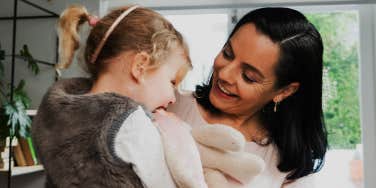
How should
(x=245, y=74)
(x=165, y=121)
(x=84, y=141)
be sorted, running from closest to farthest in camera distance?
1. (x=84, y=141)
2. (x=165, y=121)
3. (x=245, y=74)

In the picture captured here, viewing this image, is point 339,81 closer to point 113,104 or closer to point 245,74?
point 245,74

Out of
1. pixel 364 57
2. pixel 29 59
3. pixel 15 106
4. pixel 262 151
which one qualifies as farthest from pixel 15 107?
pixel 364 57

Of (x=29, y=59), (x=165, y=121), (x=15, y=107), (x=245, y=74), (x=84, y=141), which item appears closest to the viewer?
(x=84, y=141)

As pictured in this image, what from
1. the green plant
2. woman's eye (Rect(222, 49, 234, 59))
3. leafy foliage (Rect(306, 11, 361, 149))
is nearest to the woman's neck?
woman's eye (Rect(222, 49, 234, 59))

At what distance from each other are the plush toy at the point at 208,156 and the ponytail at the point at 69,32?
255 millimetres

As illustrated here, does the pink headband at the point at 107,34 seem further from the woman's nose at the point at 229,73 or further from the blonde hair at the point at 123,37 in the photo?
the woman's nose at the point at 229,73

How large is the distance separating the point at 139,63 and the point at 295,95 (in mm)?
404

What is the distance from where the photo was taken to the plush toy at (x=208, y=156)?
26.7 inches

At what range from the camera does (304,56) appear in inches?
35.2

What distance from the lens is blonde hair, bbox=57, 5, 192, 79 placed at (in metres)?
0.77

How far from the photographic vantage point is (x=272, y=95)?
929mm

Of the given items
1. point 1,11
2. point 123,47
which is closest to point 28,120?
point 1,11

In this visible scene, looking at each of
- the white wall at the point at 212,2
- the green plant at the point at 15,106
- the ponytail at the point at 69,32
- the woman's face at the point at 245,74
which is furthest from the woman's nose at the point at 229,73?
the green plant at the point at 15,106

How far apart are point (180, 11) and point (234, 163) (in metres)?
0.81
